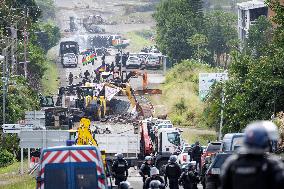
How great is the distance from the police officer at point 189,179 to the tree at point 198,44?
9764cm

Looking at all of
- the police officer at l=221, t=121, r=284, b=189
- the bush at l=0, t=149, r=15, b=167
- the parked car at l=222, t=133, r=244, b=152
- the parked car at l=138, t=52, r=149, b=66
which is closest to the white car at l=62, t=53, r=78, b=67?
the parked car at l=138, t=52, r=149, b=66

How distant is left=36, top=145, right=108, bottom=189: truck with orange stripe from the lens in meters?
21.9

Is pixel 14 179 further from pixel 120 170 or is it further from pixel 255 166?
pixel 255 166

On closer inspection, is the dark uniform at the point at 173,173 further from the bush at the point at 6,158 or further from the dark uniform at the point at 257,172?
the bush at the point at 6,158

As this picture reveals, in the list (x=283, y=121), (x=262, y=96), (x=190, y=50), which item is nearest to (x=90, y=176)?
(x=283, y=121)

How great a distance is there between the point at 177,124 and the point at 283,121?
3716 cm

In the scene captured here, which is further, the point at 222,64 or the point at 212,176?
the point at 222,64

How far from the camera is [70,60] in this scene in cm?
12962

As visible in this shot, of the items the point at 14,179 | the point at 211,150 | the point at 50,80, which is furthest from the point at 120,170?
the point at 50,80

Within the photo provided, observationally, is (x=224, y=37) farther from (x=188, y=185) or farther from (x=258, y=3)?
(x=188, y=185)

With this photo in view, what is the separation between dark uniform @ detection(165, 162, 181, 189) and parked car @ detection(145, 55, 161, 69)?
311ft

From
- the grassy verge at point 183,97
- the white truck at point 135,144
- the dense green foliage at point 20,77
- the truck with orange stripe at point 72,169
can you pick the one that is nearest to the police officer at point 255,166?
the truck with orange stripe at point 72,169

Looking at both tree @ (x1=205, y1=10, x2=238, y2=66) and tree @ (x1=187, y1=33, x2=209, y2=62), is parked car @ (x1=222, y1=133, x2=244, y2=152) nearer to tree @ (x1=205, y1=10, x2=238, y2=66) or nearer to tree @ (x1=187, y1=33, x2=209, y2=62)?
tree @ (x1=187, y1=33, x2=209, y2=62)

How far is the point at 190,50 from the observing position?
436ft
